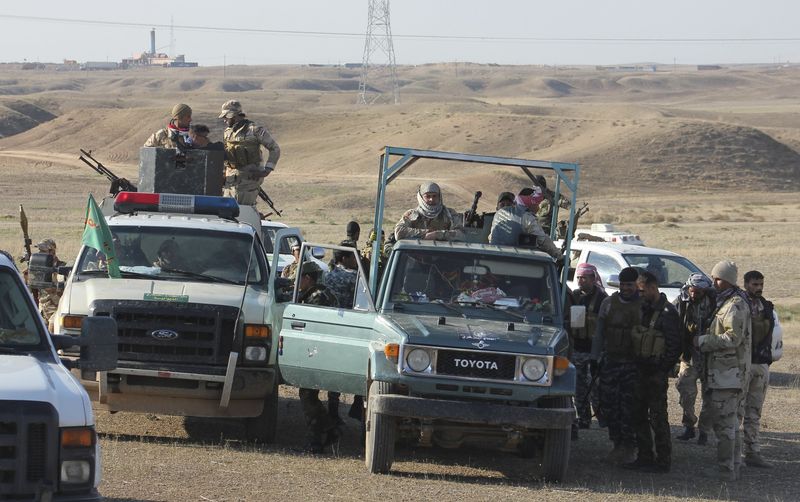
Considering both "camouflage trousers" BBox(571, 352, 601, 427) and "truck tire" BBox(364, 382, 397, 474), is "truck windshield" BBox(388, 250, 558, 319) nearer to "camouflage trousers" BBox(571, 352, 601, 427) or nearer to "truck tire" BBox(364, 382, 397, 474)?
"truck tire" BBox(364, 382, 397, 474)

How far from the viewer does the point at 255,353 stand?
10.9 meters

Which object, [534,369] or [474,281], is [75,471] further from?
[474,281]

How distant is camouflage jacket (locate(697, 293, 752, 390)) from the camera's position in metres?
10.5

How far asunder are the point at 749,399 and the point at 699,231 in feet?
105

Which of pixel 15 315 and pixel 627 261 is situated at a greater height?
pixel 15 315

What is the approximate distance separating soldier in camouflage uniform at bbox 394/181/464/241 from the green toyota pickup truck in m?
0.44

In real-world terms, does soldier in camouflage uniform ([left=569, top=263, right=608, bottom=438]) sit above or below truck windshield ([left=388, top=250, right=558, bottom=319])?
below

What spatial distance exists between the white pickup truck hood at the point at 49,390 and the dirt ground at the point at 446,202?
239 cm

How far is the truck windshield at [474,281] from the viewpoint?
1064 centimetres

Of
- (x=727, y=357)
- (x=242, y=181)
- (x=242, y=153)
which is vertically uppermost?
(x=242, y=153)

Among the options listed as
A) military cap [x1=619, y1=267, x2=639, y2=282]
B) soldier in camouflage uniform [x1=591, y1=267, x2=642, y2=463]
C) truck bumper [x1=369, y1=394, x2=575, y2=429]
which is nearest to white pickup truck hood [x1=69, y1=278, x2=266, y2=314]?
→ truck bumper [x1=369, y1=394, x2=575, y2=429]

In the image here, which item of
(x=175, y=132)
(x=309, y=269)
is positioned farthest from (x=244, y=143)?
(x=309, y=269)

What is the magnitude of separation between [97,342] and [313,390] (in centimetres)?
470

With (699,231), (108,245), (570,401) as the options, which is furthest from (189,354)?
(699,231)
